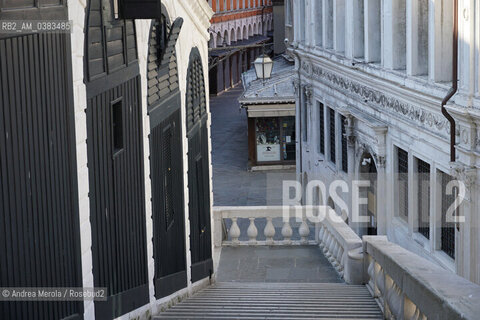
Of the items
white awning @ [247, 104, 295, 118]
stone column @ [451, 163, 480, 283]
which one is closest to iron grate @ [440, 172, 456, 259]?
stone column @ [451, 163, 480, 283]

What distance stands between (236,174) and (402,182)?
1868cm

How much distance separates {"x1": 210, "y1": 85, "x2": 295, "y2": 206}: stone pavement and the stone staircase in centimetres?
1804

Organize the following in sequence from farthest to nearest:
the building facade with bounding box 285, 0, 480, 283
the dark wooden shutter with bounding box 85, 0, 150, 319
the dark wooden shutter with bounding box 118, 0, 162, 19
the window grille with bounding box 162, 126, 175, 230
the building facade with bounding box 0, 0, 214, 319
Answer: the building facade with bounding box 285, 0, 480, 283, the window grille with bounding box 162, 126, 175, 230, the dark wooden shutter with bounding box 118, 0, 162, 19, the dark wooden shutter with bounding box 85, 0, 150, 319, the building facade with bounding box 0, 0, 214, 319

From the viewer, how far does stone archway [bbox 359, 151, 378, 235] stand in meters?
20.2

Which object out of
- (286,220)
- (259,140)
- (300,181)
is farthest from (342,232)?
(259,140)

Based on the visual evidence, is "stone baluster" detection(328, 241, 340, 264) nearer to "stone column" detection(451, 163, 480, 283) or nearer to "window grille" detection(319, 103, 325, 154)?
"stone column" detection(451, 163, 480, 283)

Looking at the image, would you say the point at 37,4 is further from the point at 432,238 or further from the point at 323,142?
the point at 323,142

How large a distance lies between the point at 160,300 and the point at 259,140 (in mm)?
28943

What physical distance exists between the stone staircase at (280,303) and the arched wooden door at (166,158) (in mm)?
351

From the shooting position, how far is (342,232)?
43.4 feet

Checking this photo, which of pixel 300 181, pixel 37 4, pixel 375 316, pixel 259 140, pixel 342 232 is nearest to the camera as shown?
pixel 37 4

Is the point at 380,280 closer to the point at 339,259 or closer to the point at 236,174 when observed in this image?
the point at 339,259

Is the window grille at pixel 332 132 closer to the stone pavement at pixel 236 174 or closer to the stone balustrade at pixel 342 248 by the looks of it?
the stone pavement at pixel 236 174

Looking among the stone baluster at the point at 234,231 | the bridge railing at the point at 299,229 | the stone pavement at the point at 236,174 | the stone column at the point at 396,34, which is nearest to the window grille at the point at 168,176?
the bridge railing at the point at 299,229
